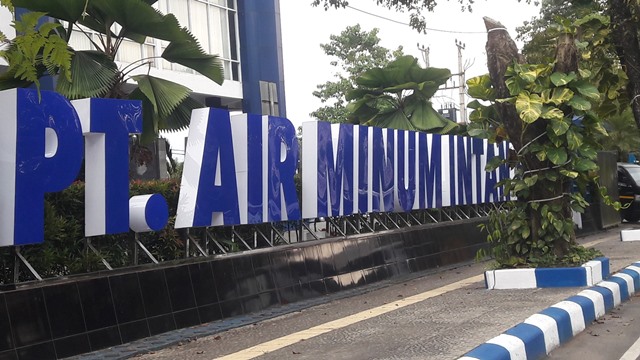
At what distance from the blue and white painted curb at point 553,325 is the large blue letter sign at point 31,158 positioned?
3.99 meters

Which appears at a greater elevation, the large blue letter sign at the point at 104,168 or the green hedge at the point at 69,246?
the large blue letter sign at the point at 104,168

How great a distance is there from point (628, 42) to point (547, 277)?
21.2 feet

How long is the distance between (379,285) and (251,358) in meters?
5.80

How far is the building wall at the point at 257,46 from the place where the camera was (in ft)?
90.0

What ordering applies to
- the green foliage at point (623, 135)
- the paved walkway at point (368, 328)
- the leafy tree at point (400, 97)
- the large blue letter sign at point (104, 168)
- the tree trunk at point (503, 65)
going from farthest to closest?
the green foliage at point (623, 135) → the leafy tree at point (400, 97) → the tree trunk at point (503, 65) → the large blue letter sign at point (104, 168) → the paved walkway at point (368, 328)

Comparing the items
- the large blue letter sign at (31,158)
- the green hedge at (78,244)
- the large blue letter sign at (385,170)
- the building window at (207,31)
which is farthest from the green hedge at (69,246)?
the building window at (207,31)

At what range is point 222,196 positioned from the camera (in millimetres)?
10078

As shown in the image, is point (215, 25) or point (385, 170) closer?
point (385, 170)

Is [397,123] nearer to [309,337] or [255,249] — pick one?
[255,249]

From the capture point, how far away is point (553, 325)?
6945mm

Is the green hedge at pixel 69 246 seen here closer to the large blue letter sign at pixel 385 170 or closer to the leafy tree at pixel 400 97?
the large blue letter sign at pixel 385 170

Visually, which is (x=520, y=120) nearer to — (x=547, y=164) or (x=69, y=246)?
(x=547, y=164)

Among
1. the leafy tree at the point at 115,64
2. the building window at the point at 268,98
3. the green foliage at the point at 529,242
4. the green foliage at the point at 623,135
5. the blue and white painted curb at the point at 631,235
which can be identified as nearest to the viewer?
the leafy tree at the point at 115,64

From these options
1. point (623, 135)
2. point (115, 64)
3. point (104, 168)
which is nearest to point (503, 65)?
point (115, 64)
